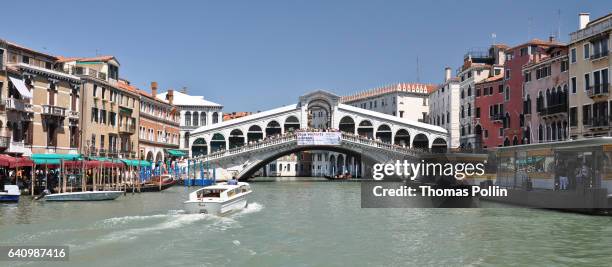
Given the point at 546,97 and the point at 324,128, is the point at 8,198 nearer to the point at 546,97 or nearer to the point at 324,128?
the point at 546,97

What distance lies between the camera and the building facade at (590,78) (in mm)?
29156


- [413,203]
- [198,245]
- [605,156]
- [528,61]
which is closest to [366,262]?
[198,245]

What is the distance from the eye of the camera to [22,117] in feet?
95.1

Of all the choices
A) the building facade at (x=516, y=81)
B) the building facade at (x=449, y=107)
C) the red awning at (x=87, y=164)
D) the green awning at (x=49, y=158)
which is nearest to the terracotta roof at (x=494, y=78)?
the building facade at (x=516, y=81)

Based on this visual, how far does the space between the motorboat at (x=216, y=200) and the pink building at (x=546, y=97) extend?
64.0 feet

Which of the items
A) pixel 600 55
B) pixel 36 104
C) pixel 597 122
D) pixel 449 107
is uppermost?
pixel 600 55

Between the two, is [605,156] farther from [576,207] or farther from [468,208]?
Result: [468,208]

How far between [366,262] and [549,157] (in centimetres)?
1284

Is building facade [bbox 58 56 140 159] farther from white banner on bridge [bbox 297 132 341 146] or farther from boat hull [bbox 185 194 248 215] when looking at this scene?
boat hull [bbox 185 194 248 215]

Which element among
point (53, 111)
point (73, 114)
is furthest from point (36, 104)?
point (73, 114)

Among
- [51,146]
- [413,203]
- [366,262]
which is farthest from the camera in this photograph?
[51,146]

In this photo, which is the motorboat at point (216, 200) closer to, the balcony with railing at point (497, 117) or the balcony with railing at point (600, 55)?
the balcony with railing at point (600, 55)

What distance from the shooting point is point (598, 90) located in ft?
97.2

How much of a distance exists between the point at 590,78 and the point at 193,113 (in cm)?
3604
